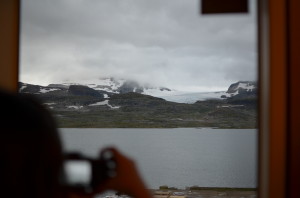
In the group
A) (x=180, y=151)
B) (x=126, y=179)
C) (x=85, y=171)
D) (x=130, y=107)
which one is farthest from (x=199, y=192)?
(x=85, y=171)

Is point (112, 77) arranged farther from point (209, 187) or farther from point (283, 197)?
point (283, 197)

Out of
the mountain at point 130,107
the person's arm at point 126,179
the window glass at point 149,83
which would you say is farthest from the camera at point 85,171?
the mountain at point 130,107

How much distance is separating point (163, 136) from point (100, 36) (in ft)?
1.89

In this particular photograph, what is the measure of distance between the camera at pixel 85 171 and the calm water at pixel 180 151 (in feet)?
2.21

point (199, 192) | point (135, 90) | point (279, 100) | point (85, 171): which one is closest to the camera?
point (85, 171)

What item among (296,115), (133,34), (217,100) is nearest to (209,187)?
(217,100)

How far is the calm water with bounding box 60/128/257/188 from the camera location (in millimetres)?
1266

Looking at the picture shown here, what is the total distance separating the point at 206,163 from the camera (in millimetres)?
1423

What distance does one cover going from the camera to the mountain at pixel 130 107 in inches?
56.2

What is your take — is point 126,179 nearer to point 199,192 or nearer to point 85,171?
point 85,171

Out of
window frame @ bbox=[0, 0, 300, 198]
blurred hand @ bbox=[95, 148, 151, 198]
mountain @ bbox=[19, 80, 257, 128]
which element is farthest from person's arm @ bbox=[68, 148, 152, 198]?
mountain @ bbox=[19, 80, 257, 128]

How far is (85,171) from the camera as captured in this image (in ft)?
1.60

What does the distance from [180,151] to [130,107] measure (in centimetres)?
32

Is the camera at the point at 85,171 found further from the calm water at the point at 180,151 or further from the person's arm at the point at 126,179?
the calm water at the point at 180,151
